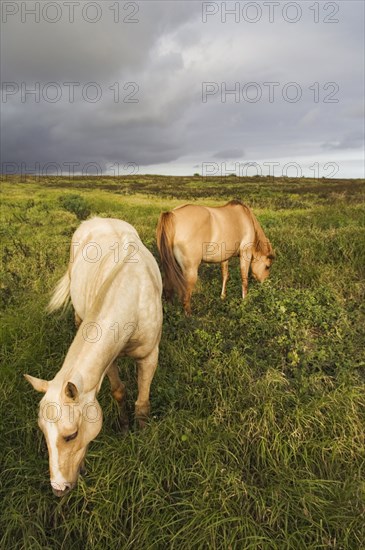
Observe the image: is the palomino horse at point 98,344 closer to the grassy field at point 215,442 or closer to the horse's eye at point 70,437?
the horse's eye at point 70,437

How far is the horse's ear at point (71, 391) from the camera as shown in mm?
2056

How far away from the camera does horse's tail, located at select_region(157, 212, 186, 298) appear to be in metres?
A: 5.85

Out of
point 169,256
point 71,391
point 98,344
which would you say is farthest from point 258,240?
point 71,391

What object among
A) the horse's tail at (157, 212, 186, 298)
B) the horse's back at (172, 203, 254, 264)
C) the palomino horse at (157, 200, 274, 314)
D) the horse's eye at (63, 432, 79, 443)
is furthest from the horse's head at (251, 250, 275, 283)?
the horse's eye at (63, 432, 79, 443)

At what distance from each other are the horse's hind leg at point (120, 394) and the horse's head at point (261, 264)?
4.39m

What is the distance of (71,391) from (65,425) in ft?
0.69

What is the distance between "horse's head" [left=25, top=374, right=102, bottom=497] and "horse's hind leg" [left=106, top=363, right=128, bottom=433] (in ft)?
3.40

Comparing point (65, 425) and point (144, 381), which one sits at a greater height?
point (65, 425)

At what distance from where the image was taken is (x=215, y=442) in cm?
298

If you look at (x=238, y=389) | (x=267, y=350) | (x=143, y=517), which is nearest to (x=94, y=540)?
(x=143, y=517)

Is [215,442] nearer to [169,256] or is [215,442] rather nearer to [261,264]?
[169,256]

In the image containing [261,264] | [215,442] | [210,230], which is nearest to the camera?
[215,442]

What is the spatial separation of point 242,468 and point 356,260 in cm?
604

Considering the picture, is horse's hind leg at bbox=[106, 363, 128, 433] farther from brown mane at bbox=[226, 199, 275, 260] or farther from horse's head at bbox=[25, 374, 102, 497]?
brown mane at bbox=[226, 199, 275, 260]
